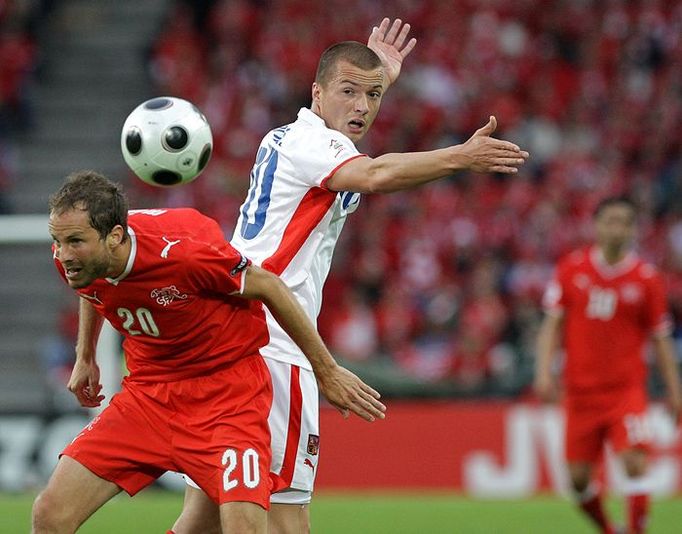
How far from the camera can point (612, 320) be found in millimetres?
8391

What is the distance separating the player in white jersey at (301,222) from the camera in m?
5.03

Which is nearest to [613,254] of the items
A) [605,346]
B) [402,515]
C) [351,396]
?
[605,346]

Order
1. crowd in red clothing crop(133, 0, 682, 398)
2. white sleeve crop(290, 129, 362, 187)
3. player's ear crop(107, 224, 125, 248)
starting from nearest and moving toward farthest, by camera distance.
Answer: player's ear crop(107, 224, 125, 248) < white sleeve crop(290, 129, 362, 187) < crowd in red clothing crop(133, 0, 682, 398)

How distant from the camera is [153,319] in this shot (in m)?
4.72

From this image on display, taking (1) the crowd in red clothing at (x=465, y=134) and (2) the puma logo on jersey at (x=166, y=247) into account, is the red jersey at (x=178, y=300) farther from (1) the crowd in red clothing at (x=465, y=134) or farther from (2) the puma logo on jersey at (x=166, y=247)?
(1) the crowd in red clothing at (x=465, y=134)

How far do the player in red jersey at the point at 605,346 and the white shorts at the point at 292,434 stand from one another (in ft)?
11.6

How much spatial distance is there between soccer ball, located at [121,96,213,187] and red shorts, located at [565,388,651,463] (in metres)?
3.87

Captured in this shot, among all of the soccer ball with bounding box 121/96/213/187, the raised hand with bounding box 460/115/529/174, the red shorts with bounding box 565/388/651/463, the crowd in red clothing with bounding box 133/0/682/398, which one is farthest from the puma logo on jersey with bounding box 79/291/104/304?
the crowd in red clothing with bounding box 133/0/682/398

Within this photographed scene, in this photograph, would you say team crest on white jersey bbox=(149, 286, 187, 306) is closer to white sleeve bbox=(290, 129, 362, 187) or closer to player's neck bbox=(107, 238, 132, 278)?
player's neck bbox=(107, 238, 132, 278)

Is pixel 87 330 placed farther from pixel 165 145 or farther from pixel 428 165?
pixel 428 165

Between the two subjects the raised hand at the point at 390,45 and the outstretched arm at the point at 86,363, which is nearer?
the outstretched arm at the point at 86,363

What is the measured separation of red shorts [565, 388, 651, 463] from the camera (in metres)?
8.17

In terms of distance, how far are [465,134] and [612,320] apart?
24.7 feet

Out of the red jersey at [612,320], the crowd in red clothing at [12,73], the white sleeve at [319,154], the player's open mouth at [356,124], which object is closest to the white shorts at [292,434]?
the white sleeve at [319,154]
